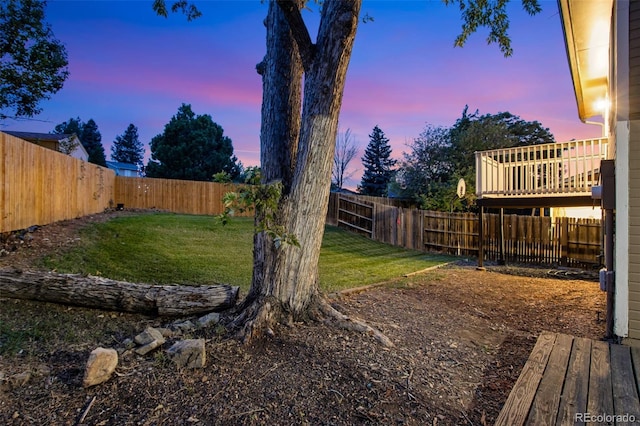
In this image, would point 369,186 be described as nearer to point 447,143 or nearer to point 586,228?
point 447,143

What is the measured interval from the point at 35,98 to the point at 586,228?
17596 millimetres

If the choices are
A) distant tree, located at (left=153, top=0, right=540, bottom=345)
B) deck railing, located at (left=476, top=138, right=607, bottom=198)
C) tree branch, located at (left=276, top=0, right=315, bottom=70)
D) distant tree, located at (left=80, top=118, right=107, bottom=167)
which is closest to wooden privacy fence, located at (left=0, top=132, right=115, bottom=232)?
distant tree, located at (left=153, top=0, right=540, bottom=345)

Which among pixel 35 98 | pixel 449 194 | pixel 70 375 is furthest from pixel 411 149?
pixel 70 375

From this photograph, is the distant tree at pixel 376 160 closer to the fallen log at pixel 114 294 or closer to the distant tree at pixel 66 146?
the distant tree at pixel 66 146

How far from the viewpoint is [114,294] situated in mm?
3816

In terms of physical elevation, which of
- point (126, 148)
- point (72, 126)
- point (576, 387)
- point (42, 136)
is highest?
point (126, 148)

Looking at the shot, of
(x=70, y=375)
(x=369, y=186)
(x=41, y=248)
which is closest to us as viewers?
(x=70, y=375)

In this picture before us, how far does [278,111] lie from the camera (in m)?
3.51

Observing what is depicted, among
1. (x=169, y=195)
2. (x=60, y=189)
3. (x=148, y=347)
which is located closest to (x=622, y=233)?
(x=148, y=347)

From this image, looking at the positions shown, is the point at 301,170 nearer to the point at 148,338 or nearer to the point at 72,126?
the point at 148,338

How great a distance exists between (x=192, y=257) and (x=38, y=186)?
12.7 feet

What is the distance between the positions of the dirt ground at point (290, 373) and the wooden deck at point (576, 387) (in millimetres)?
242

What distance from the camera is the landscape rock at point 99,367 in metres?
2.23

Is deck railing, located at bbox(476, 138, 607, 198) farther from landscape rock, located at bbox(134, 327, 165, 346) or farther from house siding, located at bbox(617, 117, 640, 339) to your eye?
landscape rock, located at bbox(134, 327, 165, 346)
